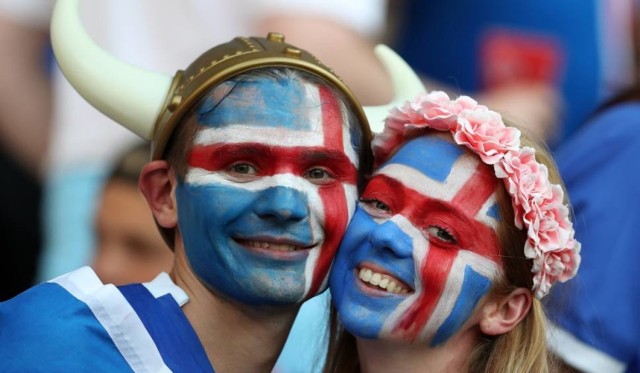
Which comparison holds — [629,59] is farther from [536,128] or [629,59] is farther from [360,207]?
[360,207]

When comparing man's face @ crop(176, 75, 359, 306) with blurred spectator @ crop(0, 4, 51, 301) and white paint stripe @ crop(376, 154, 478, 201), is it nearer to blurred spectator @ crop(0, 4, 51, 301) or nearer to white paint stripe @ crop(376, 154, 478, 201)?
white paint stripe @ crop(376, 154, 478, 201)

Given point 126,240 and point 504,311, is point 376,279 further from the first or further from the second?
point 126,240

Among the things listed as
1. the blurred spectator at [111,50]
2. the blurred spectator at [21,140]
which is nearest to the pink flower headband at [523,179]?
the blurred spectator at [111,50]

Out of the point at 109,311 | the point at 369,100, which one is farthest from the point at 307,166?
the point at 369,100

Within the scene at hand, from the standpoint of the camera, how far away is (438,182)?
343 centimetres

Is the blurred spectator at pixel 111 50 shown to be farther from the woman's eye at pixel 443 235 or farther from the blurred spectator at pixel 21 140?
the woman's eye at pixel 443 235

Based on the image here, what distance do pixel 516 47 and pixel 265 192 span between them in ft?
9.39

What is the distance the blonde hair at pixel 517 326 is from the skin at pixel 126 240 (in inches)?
58.7

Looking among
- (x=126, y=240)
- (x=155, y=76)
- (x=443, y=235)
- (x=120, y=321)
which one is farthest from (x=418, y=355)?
(x=126, y=240)

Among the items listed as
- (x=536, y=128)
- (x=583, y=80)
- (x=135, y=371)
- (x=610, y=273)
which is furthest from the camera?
(x=583, y=80)

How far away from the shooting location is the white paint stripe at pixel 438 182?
11.2 ft

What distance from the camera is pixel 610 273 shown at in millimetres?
4590

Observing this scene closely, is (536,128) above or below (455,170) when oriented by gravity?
below

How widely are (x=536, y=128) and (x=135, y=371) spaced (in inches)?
104
